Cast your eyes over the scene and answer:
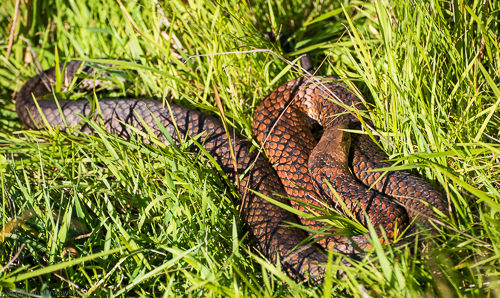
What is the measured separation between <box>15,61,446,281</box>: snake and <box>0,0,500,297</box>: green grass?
109mm

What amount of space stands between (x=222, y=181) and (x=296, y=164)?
49 centimetres

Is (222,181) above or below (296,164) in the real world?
below

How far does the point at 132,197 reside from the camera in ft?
8.33

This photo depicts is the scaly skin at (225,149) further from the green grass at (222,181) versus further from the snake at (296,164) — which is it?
the green grass at (222,181)

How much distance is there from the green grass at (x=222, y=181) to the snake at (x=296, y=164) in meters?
0.11

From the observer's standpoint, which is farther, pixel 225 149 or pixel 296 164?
pixel 225 149

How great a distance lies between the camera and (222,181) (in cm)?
284

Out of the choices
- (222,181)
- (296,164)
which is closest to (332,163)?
(296,164)

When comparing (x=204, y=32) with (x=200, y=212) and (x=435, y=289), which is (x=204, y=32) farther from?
(x=435, y=289)

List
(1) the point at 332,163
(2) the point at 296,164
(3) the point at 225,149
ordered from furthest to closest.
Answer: (3) the point at 225,149 < (2) the point at 296,164 < (1) the point at 332,163

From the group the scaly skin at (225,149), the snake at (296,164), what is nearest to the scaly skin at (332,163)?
the snake at (296,164)

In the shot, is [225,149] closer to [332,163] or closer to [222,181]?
[222,181]

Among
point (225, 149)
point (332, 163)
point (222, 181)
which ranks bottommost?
point (222, 181)

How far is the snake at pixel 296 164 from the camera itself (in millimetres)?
2277
